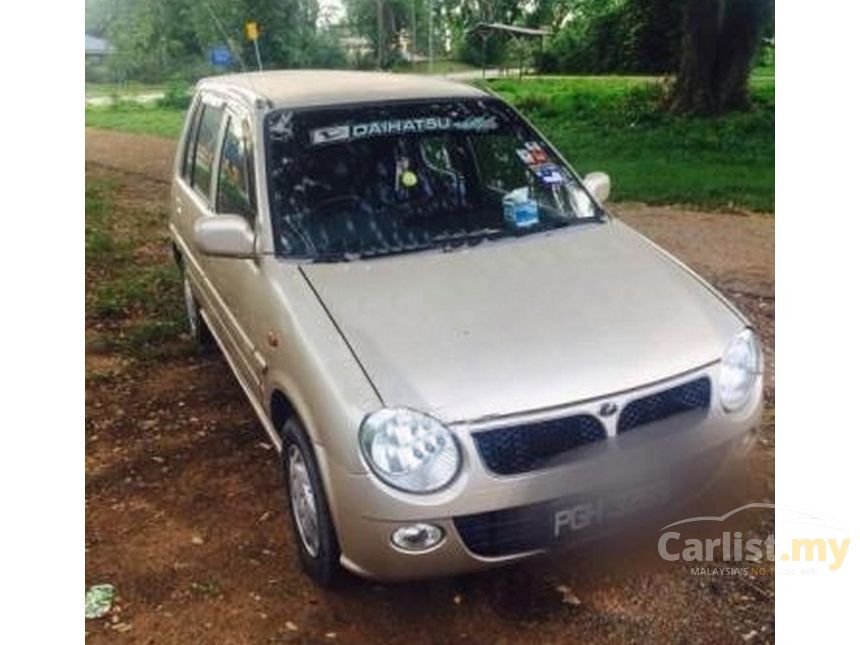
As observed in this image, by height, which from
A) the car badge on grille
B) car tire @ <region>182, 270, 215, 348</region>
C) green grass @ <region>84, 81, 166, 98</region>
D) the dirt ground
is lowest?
the dirt ground

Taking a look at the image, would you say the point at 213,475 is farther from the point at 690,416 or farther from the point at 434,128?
the point at 690,416

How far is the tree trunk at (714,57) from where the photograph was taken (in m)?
2.87

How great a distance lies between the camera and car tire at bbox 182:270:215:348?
3.89 metres

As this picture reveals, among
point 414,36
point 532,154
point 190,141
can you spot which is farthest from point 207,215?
point 532,154

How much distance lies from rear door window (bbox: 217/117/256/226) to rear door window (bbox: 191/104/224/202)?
0.17 meters

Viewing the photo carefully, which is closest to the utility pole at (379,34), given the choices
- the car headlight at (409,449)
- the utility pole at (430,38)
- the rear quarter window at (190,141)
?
the utility pole at (430,38)

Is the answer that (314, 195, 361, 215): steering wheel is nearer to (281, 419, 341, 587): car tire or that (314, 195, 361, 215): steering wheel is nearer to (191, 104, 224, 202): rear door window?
(281, 419, 341, 587): car tire

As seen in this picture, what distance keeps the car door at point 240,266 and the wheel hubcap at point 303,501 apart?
34 cm

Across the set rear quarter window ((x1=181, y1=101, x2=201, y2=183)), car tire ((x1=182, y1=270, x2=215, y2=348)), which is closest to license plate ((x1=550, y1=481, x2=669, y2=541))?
car tire ((x1=182, y1=270, x2=215, y2=348))

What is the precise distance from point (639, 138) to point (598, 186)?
647 millimetres
